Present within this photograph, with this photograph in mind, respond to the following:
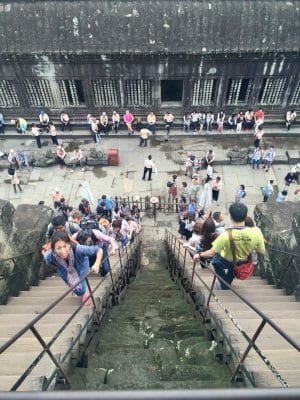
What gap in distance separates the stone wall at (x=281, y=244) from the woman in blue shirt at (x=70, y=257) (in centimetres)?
380

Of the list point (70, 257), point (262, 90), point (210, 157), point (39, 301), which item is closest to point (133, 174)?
point (210, 157)

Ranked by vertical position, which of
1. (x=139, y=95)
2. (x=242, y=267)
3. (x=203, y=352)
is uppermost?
(x=139, y=95)

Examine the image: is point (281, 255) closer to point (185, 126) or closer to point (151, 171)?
point (151, 171)

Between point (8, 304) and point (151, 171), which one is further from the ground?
point (151, 171)

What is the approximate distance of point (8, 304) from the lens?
6.97 metres

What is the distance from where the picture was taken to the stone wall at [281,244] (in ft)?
24.8

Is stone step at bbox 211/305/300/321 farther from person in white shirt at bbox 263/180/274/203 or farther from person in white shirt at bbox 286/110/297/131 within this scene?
person in white shirt at bbox 286/110/297/131

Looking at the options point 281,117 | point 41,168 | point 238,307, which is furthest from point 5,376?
point 281,117

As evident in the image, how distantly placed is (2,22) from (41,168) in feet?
21.8

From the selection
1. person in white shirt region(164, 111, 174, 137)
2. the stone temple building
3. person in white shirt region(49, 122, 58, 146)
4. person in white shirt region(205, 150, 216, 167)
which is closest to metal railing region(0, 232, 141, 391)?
person in white shirt region(205, 150, 216, 167)

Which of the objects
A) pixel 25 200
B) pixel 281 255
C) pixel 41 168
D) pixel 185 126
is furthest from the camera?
pixel 185 126

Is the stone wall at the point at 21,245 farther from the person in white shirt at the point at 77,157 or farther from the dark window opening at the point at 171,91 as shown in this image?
the dark window opening at the point at 171,91

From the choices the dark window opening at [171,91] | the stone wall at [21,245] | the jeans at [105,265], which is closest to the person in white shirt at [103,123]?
the dark window opening at [171,91]

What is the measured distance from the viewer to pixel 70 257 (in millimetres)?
5805
